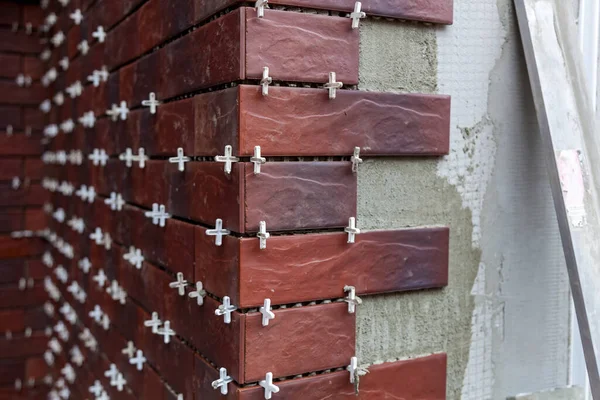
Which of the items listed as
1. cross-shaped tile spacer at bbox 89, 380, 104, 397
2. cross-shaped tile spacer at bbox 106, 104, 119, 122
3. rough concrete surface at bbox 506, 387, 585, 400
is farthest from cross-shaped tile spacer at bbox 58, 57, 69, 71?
rough concrete surface at bbox 506, 387, 585, 400

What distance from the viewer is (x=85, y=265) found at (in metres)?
2.75

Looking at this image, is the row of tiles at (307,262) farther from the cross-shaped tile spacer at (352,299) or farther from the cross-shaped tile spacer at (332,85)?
the cross-shaped tile spacer at (332,85)

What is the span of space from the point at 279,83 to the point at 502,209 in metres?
0.70

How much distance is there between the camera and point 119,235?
7.45 feet

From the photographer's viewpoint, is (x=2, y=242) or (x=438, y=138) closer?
(x=438, y=138)

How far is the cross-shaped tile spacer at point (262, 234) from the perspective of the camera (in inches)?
52.9

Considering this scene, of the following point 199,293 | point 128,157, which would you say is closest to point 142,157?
point 128,157

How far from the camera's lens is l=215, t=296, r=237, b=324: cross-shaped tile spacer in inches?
54.3

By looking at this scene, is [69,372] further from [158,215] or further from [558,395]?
[558,395]

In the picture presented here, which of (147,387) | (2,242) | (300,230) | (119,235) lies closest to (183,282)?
(300,230)

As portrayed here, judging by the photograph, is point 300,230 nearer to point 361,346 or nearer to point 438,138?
point 361,346

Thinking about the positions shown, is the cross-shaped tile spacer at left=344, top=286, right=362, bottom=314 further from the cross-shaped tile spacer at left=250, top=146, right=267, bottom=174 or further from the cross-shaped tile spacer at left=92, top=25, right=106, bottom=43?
the cross-shaped tile spacer at left=92, top=25, right=106, bottom=43

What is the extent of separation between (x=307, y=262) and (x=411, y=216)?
309mm

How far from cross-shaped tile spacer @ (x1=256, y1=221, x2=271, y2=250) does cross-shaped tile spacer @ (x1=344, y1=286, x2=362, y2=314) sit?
23 centimetres
